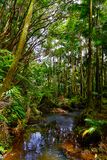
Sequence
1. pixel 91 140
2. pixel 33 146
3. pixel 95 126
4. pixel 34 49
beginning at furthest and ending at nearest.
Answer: pixel 34 49, pixel 33 146, pixel 95 126, pixel 91 140

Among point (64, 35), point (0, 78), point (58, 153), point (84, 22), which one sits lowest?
point (58, 153)

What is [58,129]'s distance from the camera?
1791 centimetres

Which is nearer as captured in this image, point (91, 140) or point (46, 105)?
point (91, 140)

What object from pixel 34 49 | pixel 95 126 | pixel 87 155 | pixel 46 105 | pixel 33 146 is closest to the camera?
pixel 87 155

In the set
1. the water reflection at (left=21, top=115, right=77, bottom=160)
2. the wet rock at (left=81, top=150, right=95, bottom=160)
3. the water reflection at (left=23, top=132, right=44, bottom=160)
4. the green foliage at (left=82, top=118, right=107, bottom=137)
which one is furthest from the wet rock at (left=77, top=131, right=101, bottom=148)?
the water reflection at (left=23, top=132, right=44, bottom=160)

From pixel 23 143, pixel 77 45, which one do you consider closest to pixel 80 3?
pixel 23 143

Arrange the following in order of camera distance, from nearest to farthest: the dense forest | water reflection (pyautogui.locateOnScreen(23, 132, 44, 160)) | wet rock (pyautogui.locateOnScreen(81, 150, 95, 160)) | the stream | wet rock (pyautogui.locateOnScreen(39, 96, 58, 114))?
1. the dense forest
2. wet rock (pyautogui.locateOnScreen(81, 150, 95, 160))
3. the stream
4. water reflection (pyautogui.locateOnScreen(23, 132, 44, 160))
5. wet rock (pyautogui.locateOnScreen(39, 96, 58, 114))

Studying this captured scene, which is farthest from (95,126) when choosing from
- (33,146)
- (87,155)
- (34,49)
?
(34,49)

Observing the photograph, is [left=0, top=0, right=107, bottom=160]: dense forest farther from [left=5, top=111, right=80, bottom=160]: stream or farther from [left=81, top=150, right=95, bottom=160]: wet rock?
[left=5, top=111, right=80, bottom=160]: stream

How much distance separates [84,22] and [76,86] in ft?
86.1

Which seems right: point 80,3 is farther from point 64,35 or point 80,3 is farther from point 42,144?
point 42,144

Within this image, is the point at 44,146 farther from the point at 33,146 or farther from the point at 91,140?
the point at 91,140

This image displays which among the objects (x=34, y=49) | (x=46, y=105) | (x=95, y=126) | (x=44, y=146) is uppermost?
(x=34, y=49)

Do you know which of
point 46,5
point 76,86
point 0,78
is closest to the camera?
point 0,78
